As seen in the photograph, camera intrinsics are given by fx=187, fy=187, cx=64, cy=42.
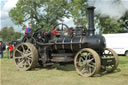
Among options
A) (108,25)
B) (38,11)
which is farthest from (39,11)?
(108,25)

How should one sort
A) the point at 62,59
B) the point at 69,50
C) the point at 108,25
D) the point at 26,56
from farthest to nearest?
the point at 108,25
the point at 26,56
the point at 69,50
the point at 62,59

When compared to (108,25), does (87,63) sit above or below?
below

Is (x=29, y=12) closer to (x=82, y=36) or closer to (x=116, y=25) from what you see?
(x=116, y=25)

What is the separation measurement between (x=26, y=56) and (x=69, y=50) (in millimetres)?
1662

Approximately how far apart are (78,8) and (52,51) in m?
15.1

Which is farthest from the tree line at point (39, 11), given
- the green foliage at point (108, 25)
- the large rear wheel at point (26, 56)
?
the large rear wheel at point (26, 56)

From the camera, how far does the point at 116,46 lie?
1508 cm

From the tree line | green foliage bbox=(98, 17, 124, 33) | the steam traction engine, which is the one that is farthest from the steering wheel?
the tree line

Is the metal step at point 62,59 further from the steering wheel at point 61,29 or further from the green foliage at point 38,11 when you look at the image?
the green foliage at point 38,11

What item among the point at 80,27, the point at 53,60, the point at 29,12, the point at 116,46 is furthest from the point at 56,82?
the point at 29,12

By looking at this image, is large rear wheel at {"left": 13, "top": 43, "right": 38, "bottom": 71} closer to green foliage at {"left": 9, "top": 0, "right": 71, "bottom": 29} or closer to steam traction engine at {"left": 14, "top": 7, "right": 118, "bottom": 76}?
steam traction engine at {"left": 14, "top": 7, "right": 118, "bottom": 76}

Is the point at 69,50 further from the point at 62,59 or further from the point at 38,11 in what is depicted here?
the point at 38,11

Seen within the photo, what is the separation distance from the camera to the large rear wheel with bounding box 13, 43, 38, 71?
6.90m

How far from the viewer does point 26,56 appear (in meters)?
7.14
